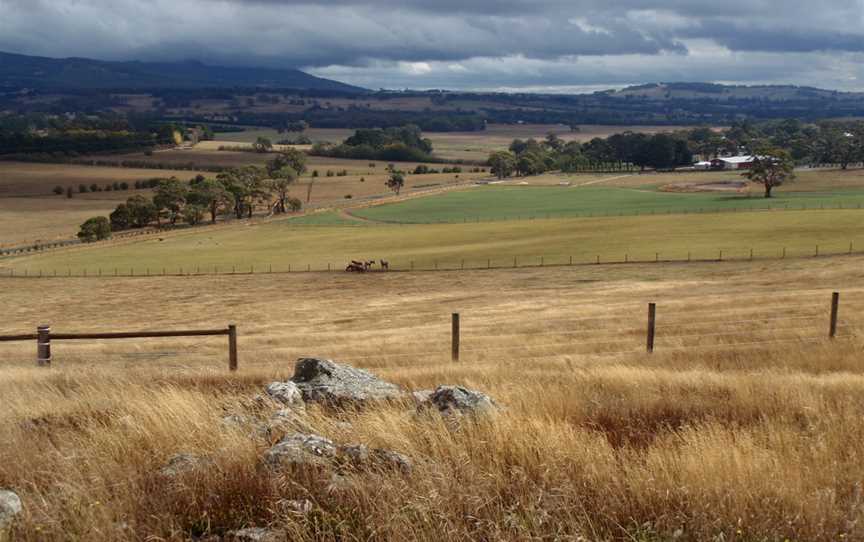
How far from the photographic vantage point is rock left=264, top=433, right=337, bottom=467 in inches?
293

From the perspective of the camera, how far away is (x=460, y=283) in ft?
187

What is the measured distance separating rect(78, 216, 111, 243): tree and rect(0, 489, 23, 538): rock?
103 m

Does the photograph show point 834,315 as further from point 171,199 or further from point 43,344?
point 171,199

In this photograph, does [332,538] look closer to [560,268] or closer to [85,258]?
[560,268]

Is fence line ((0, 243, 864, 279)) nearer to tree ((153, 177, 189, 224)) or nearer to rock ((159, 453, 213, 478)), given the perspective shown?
tree ((153, 177, 189, 224))

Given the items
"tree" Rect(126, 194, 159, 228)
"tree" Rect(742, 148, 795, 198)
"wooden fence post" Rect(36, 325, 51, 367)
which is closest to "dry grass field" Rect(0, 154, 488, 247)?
"tree" Rect(126, 194, 159, 228)

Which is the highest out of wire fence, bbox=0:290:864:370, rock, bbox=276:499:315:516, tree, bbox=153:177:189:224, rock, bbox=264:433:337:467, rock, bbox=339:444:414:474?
rock, bbox=264:433:337:467

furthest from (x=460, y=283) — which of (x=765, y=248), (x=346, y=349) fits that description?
(x=346, y=349)

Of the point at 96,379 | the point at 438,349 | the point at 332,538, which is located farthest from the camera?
the point at 438,349

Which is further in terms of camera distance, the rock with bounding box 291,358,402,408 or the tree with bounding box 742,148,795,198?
the tree with bounding box 742,148,795,198

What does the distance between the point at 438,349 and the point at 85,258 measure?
6952 centimetres

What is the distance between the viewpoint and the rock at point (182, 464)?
744 centimetres

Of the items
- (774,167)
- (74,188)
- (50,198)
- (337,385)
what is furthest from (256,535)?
(74,188)

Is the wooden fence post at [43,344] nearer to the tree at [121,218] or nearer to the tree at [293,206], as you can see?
the tree at [121,218]
